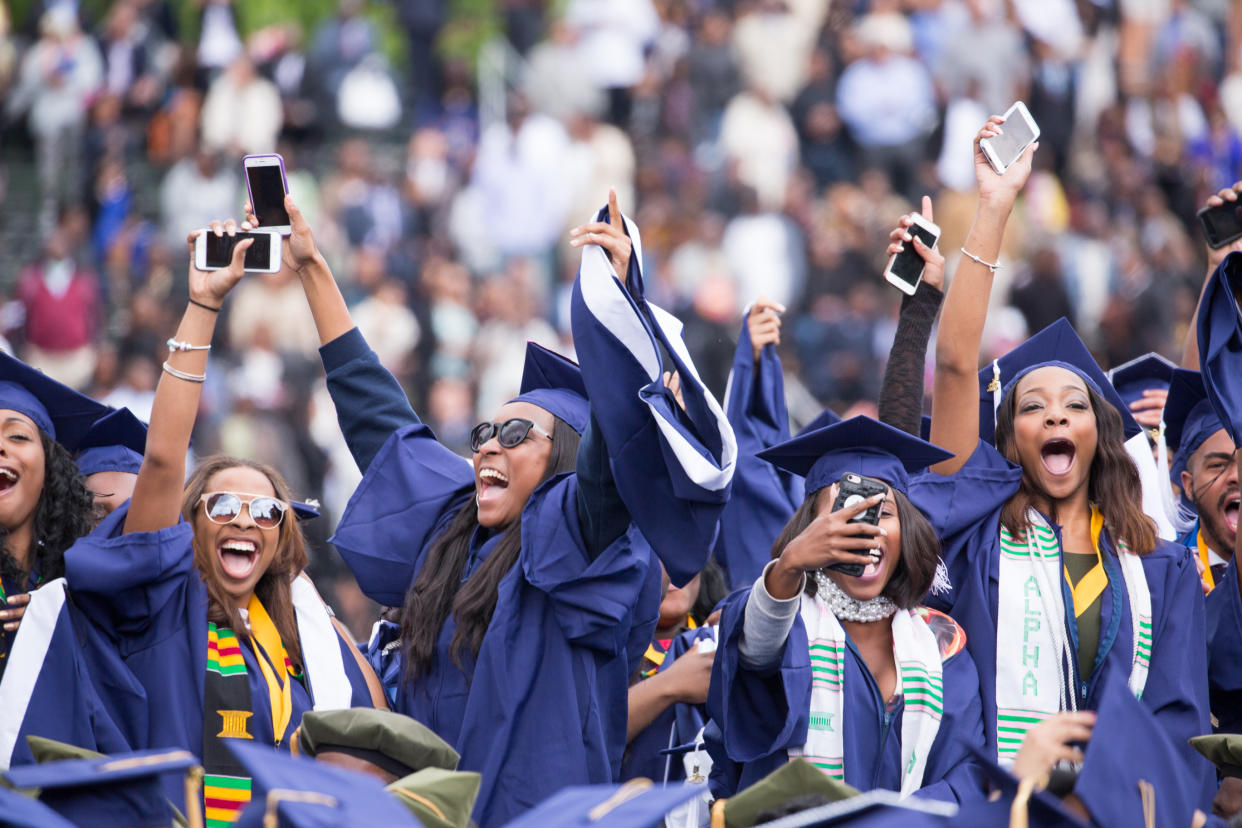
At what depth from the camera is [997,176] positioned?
5.41 m

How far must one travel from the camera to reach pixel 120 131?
14.6 metres

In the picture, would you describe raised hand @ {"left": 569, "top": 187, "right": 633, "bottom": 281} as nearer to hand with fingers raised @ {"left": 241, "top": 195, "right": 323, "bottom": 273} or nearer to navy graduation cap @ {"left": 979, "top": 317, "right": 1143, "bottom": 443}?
hand with fingers raised @ {"left": 241, "top": 195, "right": 323, "bottom": 273}

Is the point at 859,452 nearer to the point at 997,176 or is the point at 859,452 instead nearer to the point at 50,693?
the point at 997,176

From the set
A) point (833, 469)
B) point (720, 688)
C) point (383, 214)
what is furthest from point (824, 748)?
point (383, 214)

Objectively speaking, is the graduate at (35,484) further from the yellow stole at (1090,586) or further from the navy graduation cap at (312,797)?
the yellow stole at (1090,586)

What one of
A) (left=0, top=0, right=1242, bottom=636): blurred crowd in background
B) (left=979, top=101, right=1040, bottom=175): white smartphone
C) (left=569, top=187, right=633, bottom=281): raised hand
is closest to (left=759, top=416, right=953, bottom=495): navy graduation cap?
(left=569, top=187, right=633, bottom=281): raised hand

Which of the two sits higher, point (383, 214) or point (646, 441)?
point (383, 214)

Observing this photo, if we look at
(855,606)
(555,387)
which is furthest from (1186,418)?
(555,387)

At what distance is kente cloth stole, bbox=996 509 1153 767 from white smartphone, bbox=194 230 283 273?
2.28 metres

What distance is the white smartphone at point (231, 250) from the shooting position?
15.9ft

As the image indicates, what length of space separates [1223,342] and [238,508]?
2921 millimetres

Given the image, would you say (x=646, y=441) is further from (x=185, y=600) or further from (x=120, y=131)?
(x=120, y=131)

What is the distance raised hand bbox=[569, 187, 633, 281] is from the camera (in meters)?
4.28

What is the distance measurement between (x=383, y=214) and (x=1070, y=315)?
5.38 m
